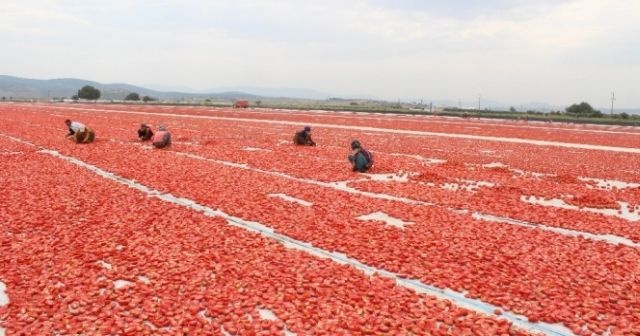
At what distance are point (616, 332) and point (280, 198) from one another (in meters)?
9.08

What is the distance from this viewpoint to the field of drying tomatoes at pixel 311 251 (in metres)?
6.32

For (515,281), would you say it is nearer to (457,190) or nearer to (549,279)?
(549,279)

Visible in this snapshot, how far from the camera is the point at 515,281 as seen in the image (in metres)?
7.65

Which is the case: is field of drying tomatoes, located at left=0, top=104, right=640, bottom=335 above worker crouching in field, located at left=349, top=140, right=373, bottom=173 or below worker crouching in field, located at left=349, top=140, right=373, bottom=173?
below

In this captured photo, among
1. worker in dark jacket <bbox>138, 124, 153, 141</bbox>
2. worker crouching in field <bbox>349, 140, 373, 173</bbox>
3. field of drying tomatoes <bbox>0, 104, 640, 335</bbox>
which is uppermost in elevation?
worker in dark jacket <bbox>138, 124, 153, 141</bbox>

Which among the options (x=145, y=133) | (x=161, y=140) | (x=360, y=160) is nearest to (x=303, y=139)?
(x=161, y=140)

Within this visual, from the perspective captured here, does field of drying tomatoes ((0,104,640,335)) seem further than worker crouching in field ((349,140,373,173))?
No

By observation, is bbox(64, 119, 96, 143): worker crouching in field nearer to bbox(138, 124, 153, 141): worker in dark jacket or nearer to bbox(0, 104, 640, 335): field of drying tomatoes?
bbox(138, 124, 153, 141): worker in dark jacket

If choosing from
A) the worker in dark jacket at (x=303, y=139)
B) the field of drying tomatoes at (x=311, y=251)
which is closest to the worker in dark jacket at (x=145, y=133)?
the worker in dark jacket at (x=303, y=139)

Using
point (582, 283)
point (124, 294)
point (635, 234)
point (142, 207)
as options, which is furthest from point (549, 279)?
point (142, 207)

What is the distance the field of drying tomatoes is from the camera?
6.32m

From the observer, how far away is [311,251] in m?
9.30


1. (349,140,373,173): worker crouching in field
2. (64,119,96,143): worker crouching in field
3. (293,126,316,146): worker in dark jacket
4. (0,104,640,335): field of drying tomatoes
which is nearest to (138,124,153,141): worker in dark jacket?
(64,119,96,143): worker crouching in field

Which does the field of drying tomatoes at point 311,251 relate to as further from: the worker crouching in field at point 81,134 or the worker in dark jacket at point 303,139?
the worker in dark jacket at point 303,139
